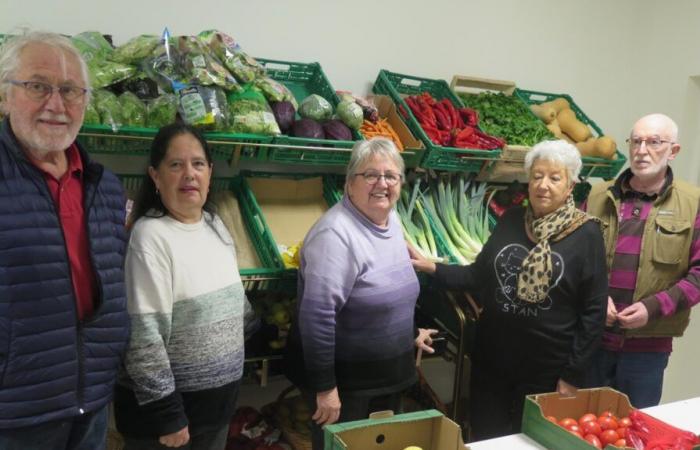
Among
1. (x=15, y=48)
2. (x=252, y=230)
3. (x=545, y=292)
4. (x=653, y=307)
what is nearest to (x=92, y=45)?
(x=15, y=48)

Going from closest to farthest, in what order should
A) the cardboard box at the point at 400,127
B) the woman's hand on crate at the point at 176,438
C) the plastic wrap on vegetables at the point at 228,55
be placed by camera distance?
the woman's hand on crate at the point at 176,438
the plastic wrap on vegetables at the point at 228,55
the cardboard box at the point at 400,127

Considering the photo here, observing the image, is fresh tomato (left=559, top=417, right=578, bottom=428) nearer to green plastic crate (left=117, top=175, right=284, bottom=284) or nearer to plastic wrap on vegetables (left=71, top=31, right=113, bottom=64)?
green plastic crate (left=117, top=175, right=284, bottom=284)

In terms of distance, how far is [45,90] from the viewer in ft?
4.78

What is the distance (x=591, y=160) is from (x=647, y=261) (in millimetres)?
909

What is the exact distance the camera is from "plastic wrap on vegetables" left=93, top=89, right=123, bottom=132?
2.04 metres

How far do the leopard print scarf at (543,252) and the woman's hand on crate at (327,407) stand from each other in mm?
826

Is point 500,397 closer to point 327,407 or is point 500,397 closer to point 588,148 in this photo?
point 327,407

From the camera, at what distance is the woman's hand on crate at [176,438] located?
170cm

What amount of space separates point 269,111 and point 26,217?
119 cm

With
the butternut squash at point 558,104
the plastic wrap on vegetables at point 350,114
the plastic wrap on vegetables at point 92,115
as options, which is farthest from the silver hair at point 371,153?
the butternut squash at point 558,104

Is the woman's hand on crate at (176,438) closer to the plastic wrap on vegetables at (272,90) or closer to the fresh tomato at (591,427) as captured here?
the fresh tomato at (591,427)

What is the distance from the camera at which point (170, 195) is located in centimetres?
176

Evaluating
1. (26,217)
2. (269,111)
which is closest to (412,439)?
(26,217)

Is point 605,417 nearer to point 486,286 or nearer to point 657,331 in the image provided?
point 486,286
